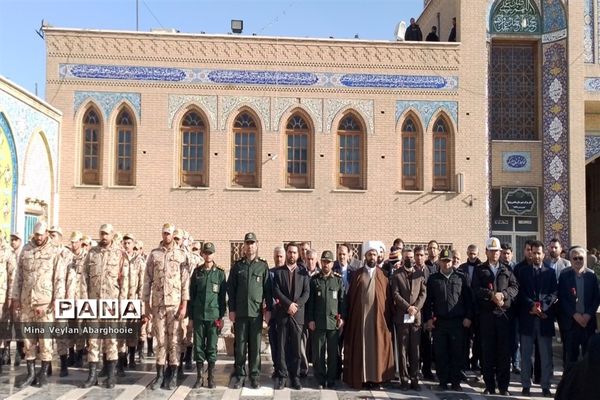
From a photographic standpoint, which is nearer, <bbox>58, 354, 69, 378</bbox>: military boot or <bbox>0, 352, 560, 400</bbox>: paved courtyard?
<bbox>0, 352, 560, 400</bbox>: paved courtyard

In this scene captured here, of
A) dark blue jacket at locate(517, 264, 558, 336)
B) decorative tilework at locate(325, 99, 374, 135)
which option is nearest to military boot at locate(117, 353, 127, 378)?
dark blue jacket at locate(517, 264, 558, 336)

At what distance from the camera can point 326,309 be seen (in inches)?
333

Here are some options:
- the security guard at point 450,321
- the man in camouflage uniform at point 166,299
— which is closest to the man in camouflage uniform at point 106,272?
the man in camouflage uniform at point 166,299

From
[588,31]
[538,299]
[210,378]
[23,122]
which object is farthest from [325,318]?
[588,31]

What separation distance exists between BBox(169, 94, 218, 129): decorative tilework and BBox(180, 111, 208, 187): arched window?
11.4 inches

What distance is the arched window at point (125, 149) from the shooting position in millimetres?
17219

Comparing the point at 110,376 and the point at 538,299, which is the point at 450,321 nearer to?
the point at 538,299

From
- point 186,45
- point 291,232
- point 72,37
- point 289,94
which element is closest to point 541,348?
point 291,232

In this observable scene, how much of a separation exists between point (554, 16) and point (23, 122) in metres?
13.9

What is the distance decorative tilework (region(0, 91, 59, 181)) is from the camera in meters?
13.8

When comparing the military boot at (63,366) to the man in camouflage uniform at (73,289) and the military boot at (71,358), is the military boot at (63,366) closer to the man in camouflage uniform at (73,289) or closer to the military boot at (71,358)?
the man in camouflage uniform at (73,289)

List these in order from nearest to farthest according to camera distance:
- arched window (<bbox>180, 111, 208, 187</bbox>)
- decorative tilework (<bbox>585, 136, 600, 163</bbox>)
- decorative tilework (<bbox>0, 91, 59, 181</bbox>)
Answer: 1. decorative tilework (<bbox>0, 91, 59, 181</bbox>)
2. arched window (<bbox>180, 111, 208, 187</bbox>)
3. decorative tilework (<bbox>585, 136, 600, 163</bbox>)

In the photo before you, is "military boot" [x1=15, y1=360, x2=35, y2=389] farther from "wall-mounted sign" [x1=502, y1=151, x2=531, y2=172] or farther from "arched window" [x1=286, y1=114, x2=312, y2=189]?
"wall-mounted sign" [x1=502, y1=151, x2=531, y2=172]

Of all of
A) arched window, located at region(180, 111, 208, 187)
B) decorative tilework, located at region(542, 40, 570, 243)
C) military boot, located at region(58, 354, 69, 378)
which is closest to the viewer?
military boot, located at region(58, 354, 69, 378)
